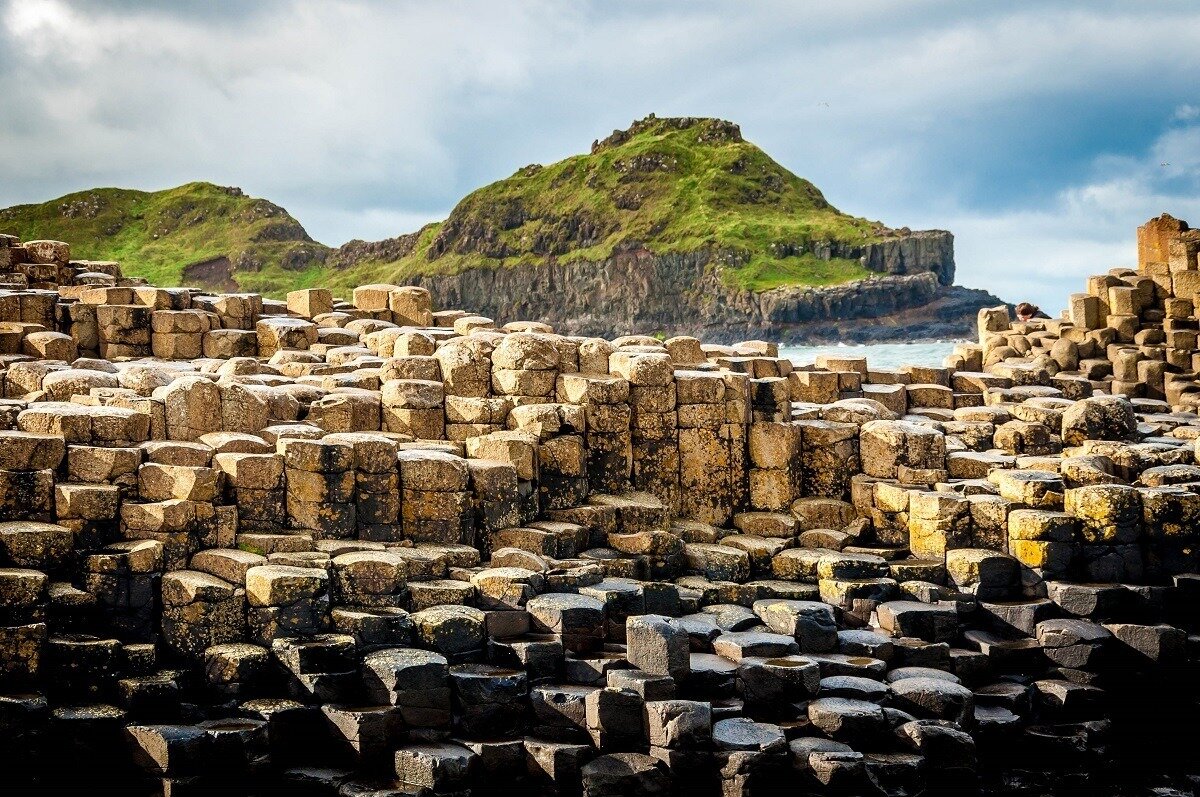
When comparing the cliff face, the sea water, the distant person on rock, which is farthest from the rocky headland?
the distant person on rock

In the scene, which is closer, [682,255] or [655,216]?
[682,255]

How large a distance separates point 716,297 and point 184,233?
165ft

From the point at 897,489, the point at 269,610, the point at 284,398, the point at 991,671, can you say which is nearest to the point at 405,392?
the point at 284,398

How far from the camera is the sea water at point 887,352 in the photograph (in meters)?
83.6

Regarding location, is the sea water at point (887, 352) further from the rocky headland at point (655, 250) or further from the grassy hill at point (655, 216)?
the grassy hill at point (655, 216)

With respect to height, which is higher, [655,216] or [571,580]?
[655,216]

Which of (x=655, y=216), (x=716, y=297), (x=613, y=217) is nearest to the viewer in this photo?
(x=716, y=297)

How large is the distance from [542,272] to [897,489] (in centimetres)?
10734

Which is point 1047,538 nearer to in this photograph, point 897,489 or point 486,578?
point 897,489

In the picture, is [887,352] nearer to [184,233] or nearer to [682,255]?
[682,255]

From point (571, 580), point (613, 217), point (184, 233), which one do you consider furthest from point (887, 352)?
point (571, 580)

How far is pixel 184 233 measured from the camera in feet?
304

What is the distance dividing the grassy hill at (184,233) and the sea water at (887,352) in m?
36.4

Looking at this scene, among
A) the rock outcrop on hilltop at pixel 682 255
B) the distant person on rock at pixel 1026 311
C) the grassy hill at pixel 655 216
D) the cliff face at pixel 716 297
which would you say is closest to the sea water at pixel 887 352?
Result: the rock outcrop on hilltop at pixel 682 255
